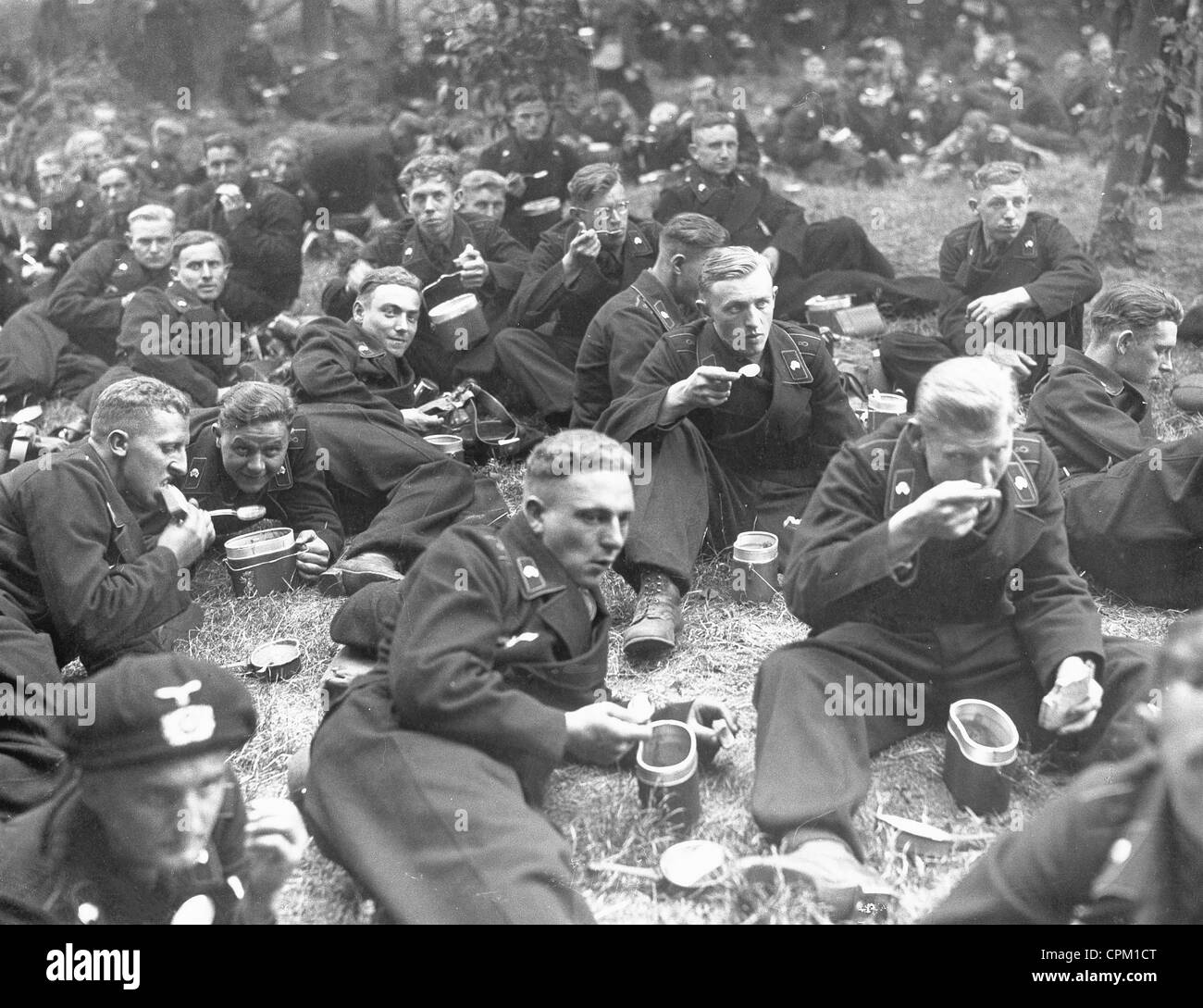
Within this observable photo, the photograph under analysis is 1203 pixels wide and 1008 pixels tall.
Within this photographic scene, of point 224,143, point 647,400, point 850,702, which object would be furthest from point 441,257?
point 850,702

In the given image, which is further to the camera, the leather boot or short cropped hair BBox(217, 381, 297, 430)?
short cropped hair BBox(217, 381, 297, 430)

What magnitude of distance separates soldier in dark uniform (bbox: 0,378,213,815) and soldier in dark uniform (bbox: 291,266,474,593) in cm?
96

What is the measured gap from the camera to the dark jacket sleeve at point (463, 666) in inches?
138

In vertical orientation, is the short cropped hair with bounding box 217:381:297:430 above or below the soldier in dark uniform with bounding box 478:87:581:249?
below

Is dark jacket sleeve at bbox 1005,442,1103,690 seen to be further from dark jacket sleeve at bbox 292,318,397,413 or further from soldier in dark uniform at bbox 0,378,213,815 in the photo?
dark jacket sleeve at bbox 292,318,397,413

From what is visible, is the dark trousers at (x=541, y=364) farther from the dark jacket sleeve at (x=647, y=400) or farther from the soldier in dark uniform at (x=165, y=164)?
the soldier in dark uniform at (x=165, y=164)

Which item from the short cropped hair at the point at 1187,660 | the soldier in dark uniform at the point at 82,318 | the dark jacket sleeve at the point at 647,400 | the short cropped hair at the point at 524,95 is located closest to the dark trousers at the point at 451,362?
the dark jacket sleeve at the point at 647,400

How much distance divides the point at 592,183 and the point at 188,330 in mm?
2398

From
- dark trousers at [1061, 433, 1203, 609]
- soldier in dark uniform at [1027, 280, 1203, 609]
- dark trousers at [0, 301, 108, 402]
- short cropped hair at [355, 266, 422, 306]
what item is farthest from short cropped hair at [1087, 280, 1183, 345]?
dark trousers at [0, 301, 108, 402]

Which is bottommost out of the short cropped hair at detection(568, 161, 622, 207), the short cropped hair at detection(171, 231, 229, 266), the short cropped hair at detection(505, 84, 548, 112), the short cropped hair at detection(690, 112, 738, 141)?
the short cropped hair at detection(171, 231, 229, 266)

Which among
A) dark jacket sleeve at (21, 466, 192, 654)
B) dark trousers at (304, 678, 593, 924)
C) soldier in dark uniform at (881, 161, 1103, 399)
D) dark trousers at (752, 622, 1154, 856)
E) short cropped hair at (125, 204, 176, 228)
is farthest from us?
short cropped hair at (125, 204, 176, 228)

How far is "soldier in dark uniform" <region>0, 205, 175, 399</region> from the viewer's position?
299 inches
